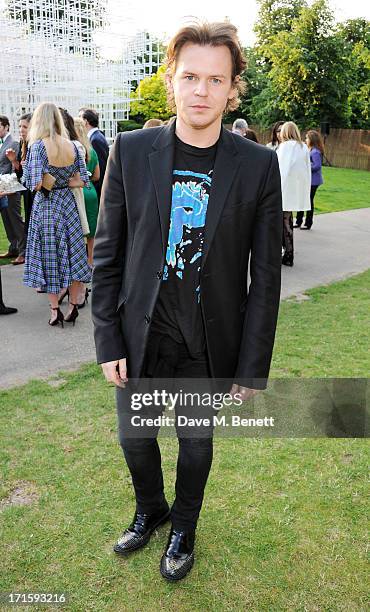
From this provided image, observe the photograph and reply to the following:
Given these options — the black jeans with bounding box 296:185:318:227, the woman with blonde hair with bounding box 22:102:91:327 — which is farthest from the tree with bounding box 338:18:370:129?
the woman with blonde hair with bounding box 22:102:91:327

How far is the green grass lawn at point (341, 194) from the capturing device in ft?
50.2

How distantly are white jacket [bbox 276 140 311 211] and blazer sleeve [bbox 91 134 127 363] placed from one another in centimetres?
618

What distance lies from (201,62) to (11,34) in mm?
21824

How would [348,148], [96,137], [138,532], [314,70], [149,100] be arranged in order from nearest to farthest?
[138,532] → [96,137] → [348,148] → [314,70] → [149,100]

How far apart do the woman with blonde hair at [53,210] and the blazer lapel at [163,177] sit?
3313mm

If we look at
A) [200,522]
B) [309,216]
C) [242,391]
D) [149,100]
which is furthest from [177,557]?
[149,100]

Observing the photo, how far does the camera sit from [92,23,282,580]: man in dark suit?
6.89 feet

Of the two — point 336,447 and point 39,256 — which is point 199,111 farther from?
point 39,256

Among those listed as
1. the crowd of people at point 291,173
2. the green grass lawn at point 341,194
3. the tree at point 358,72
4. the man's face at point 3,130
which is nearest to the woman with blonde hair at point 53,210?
the man's face at point 3,130

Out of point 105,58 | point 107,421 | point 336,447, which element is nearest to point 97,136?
point 107,421

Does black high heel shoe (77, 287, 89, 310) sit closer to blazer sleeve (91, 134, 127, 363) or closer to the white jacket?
the white jacket

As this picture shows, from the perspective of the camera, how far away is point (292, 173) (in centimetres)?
822

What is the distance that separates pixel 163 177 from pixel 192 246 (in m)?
0.28

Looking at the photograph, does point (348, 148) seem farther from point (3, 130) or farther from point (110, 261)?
point (110, 261)
